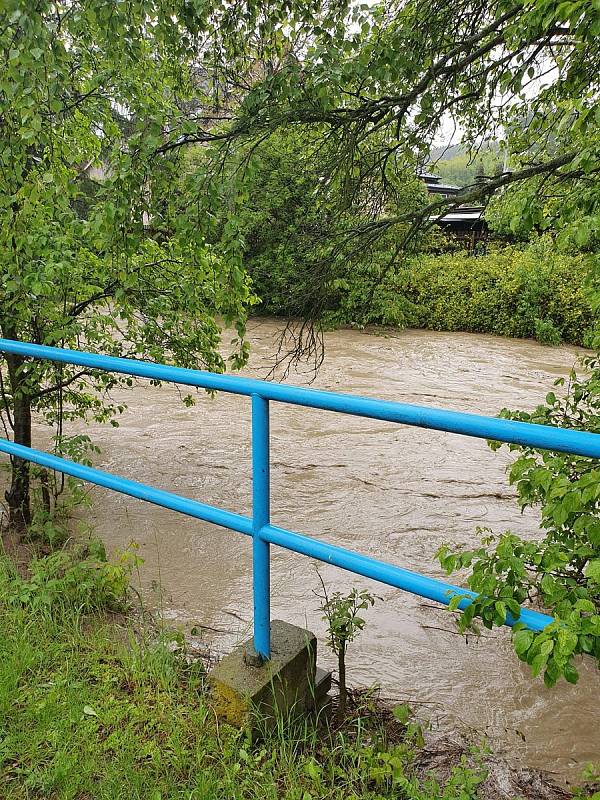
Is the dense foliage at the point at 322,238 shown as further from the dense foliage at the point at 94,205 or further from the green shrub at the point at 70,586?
the green shrub at the point at 70,586

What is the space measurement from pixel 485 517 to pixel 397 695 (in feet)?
9.20

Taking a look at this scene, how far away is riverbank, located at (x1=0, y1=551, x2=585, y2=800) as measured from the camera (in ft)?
5.77

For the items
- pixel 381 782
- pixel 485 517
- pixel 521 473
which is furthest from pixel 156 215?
pixel 485 517

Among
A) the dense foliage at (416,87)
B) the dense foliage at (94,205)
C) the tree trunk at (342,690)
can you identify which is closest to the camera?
the tree trunk at (342,690)

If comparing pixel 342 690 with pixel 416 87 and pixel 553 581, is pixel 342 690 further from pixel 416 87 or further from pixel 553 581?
pixel 416 87

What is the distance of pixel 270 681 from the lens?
200 cm

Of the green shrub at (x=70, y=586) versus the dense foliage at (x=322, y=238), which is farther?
the dense foliage at (x=322, y=238)

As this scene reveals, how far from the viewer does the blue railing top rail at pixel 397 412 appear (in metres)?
1.28

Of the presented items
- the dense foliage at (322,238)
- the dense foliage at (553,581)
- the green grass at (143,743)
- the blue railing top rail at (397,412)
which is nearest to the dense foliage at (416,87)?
the dense foliage at (322,238)

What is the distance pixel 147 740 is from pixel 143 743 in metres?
0.02

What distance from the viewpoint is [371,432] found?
8.27m

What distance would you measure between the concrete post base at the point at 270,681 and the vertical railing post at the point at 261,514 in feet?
0.20

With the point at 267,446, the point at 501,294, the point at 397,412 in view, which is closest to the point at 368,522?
the point at 267,446

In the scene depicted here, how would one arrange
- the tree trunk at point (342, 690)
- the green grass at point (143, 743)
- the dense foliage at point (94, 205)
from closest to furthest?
the green grass at point (143, 743) → the tree trunk at point (342, 690) → the dense foliage at point (94, 205)
